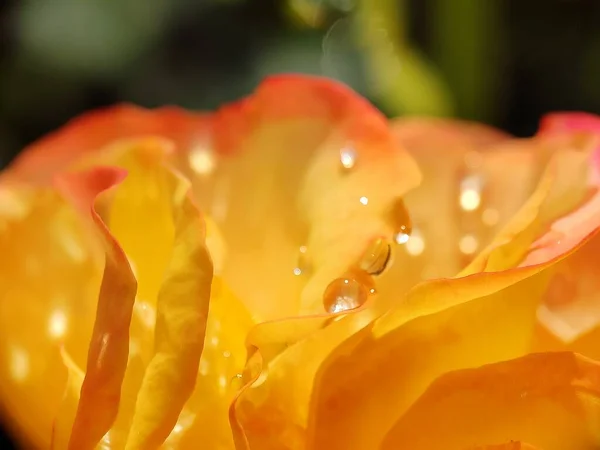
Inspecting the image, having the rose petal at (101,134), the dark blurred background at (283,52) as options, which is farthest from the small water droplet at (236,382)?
the dark blurred background at (283,52)

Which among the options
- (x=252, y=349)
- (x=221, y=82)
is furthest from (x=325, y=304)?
(x=221, y=82)

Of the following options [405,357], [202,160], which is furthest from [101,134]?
[405,357]

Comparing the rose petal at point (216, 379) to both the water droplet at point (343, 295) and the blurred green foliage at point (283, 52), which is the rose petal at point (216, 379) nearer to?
the water droplet at point (343, 295)

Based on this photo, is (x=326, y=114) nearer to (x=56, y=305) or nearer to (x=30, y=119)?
(x=56, y=305)

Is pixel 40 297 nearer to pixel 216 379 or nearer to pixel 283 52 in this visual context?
pixel 216 379

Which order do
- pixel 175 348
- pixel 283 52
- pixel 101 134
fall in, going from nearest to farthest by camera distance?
pixel 175 348, pixel 101 134, pixel 283 52

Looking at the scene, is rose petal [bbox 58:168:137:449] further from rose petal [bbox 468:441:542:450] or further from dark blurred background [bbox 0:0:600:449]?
dark blurred background [bbox 0:0:600:449]
